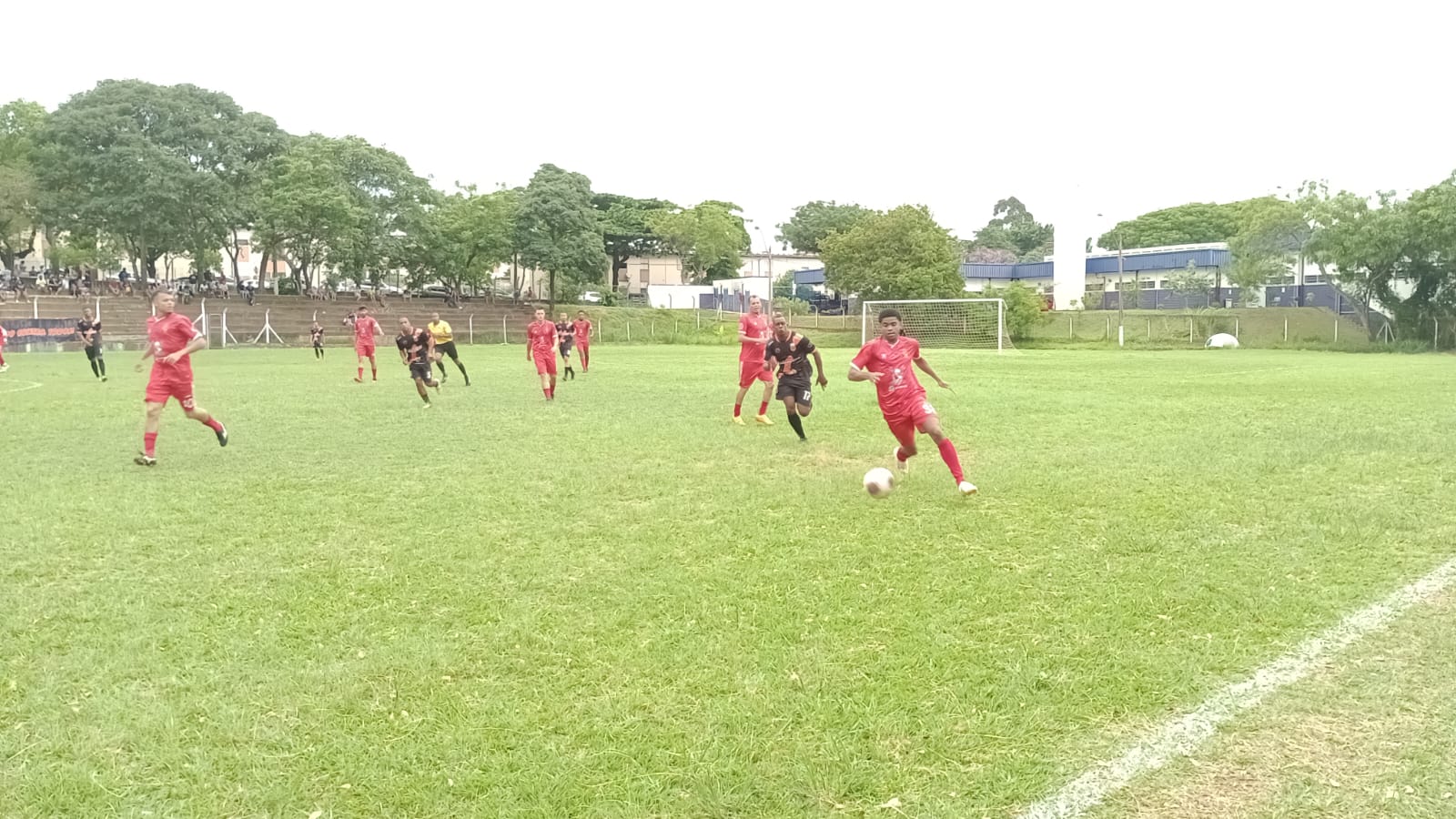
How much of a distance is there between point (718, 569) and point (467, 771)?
9.38 feet

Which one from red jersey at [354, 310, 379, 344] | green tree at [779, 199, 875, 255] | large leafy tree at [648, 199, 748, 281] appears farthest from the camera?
green tree at [779, 199, 875, 255]

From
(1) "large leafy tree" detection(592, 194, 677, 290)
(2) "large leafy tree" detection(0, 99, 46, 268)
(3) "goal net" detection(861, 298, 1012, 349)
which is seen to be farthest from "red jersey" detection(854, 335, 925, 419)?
(1) "large leafy tree" detection(592, 194, 677, 290)

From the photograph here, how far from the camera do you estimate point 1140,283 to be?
7312 cm

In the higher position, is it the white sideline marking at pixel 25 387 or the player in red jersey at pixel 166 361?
the player in red jersey at pixel 166 361

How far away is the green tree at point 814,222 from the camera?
92.4m

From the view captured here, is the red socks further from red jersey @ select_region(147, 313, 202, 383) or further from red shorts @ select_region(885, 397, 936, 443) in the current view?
red jersey @ select_region(147, 313, 202, 383)

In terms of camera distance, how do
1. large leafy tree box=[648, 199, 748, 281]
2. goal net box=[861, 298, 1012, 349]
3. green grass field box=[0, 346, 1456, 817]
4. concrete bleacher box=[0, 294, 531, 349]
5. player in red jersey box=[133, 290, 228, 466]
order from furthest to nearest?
large leafy tree box=[648, 199, 748, 281]
goal net box=[861, 298, 1012, 349]
concrete bleacher box=[0, 294, 531, 349]
player in red jersey box=[133, 290, 228, 466]
green grass field box=[0, 346, 1456, 817]

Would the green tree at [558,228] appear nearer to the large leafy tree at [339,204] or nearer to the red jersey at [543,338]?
the large leafy tree at [339,204]

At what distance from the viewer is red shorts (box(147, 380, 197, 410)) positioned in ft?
35.9

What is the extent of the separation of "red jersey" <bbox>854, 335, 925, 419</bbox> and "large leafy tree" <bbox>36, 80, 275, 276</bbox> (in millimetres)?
47277

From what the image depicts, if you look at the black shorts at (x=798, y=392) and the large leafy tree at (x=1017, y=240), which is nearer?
the black shorts at (x=798, y=392)

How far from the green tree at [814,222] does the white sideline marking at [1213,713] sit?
87.4 m

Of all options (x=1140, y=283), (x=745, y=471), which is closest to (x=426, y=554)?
(x=745, y=471)

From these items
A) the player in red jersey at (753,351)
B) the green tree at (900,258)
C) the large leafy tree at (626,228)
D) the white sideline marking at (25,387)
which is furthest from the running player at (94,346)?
the large leafy tree at (626,228)
